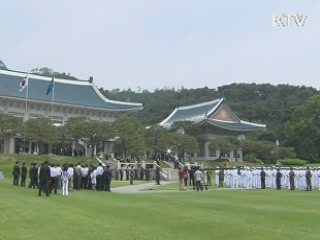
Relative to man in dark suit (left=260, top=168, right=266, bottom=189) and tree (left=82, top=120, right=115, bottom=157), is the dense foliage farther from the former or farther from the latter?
man in dark suit (left=260, top=168, right=266, bottom=189)

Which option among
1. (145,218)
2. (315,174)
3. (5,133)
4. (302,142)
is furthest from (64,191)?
(302,142)

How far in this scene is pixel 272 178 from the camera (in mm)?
31250

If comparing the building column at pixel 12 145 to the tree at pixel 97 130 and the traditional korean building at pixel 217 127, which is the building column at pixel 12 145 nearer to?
the tree at pixel 97 130

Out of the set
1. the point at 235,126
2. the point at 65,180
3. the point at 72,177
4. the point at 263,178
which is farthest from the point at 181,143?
the point at 65,180

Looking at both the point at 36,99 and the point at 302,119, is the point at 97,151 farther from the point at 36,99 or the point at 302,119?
the point at 302,119

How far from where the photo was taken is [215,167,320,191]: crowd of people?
29.1 m

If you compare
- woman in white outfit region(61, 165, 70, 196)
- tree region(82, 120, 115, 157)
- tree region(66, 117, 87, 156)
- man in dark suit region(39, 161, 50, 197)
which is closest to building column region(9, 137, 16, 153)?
tree region(66, 117, 87, 156)

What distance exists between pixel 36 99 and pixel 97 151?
10.4 m

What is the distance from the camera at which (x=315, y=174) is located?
2962 centimetres

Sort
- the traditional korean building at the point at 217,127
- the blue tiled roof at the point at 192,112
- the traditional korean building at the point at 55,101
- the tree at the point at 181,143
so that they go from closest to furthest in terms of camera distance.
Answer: the traditional korean building at the point at 55,101 → the tree at the point at 181,143 → the traditional korean building at the point at 217,127 → the blue tiled roof at the point at 192,112

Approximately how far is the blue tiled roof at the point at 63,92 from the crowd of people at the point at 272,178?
97.3 ft

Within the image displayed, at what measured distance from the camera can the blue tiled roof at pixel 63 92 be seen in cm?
5612

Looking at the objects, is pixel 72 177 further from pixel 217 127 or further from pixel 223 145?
pixel 217 127

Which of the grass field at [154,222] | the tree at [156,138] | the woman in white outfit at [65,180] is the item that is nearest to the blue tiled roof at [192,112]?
the tree at [156,138]
